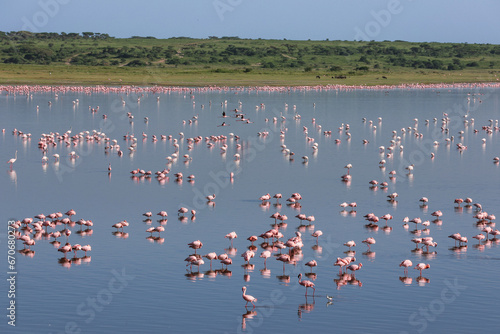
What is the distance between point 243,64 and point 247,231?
10773 centimetres

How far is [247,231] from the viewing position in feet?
75.4

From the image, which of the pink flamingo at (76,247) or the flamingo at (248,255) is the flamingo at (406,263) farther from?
the pink flamingo at (76,247)

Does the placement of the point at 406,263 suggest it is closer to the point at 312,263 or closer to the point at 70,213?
the point at 312,263

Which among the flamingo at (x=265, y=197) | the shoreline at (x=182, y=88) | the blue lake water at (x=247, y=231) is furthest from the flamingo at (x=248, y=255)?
the shoreline at (x=182, y=88)

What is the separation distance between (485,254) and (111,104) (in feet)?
170

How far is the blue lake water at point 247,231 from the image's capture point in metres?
16.4

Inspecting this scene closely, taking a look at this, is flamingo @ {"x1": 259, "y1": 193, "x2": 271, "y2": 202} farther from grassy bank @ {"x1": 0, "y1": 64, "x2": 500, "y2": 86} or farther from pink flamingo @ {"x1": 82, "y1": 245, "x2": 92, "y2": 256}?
grassy bank @ {"x1": 0, "y1": 64, "x2": 500, "y2": 86}

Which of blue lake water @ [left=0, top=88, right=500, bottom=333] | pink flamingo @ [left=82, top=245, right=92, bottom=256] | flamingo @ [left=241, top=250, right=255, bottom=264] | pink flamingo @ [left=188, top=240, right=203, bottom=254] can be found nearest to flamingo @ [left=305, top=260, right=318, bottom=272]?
blue lake water @ [left=0, top=88, right=500, bottom=333]

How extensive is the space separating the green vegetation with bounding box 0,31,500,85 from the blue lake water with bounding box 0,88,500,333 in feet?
169

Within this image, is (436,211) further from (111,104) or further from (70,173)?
(111,104)

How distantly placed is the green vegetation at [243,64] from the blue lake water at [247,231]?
51403 millimetres

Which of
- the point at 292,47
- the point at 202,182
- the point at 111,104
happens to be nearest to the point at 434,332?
the point at 202,182

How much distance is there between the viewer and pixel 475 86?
106 metres

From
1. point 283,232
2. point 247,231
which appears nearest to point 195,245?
point 247,231
